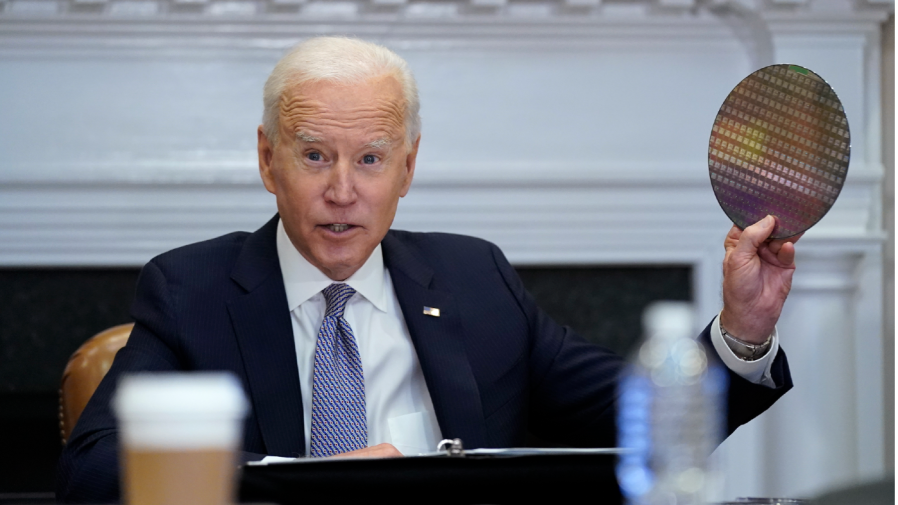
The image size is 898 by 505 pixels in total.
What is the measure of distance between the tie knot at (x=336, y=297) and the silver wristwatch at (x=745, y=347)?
0.60 m

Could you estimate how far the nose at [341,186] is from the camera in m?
1.60

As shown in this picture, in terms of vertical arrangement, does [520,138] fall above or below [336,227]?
above


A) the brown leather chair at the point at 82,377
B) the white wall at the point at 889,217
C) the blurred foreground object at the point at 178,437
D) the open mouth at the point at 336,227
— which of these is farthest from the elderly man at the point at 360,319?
the white wall at the point at 889,217

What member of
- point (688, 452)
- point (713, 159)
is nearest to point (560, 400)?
point (713, 159)

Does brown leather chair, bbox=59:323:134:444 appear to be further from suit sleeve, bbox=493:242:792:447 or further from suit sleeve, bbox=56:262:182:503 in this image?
suit sleeve, bbox=493:242:792:447

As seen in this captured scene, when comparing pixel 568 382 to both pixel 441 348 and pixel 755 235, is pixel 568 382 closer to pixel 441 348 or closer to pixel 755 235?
pixel 441 348

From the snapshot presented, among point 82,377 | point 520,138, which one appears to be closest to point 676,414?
point 82,377

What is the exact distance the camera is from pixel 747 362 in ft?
4.79

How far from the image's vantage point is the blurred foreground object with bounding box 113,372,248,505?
1.79ft

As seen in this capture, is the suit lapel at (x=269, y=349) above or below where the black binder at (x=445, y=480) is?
above

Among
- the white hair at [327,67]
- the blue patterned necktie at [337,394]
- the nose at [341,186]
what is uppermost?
the white hair at [327,67]

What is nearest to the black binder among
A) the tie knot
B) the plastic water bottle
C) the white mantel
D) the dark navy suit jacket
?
the plastic water bottle

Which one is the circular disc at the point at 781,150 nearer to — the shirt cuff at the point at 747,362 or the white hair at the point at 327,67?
the shirt cuff at the point at 747,362

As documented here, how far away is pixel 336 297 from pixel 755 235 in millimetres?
676
